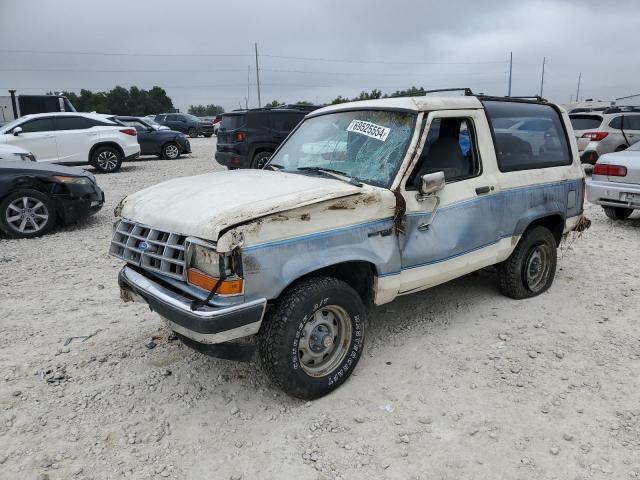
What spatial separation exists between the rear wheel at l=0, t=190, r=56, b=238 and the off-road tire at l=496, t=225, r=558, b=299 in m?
6.31

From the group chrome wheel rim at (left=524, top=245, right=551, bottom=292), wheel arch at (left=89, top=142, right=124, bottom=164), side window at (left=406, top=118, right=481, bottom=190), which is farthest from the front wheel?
wheel arch at (left=89, top=142, right=124, bottom=164)

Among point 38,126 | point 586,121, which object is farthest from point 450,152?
point 38,126

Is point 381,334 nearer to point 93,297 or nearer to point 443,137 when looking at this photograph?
point 443,137

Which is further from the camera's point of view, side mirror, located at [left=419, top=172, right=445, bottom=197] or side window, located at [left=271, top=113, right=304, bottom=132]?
side window, located at [left=271, top=113, right=304, bottom=132]

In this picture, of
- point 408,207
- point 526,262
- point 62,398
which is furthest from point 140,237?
point 526,262

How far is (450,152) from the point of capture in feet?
13.0

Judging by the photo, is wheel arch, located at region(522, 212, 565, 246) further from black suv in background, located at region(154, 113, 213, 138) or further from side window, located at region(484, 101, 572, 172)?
black suv in background, located at region(154, 113, 213, 138)

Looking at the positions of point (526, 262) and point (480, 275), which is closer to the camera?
point (526, 262)

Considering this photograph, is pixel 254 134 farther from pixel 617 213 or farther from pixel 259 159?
pixel 617 213

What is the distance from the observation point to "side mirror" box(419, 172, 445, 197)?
132 inches

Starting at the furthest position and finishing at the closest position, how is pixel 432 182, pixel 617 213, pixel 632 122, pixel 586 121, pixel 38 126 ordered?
pixel 586 121 → pixel 38 126 → pixel 632 122 → pixel 617 213 → pixel 432 182

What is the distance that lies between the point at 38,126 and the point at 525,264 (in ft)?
42.4

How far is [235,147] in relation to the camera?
39.1 ft

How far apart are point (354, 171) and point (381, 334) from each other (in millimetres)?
1436
